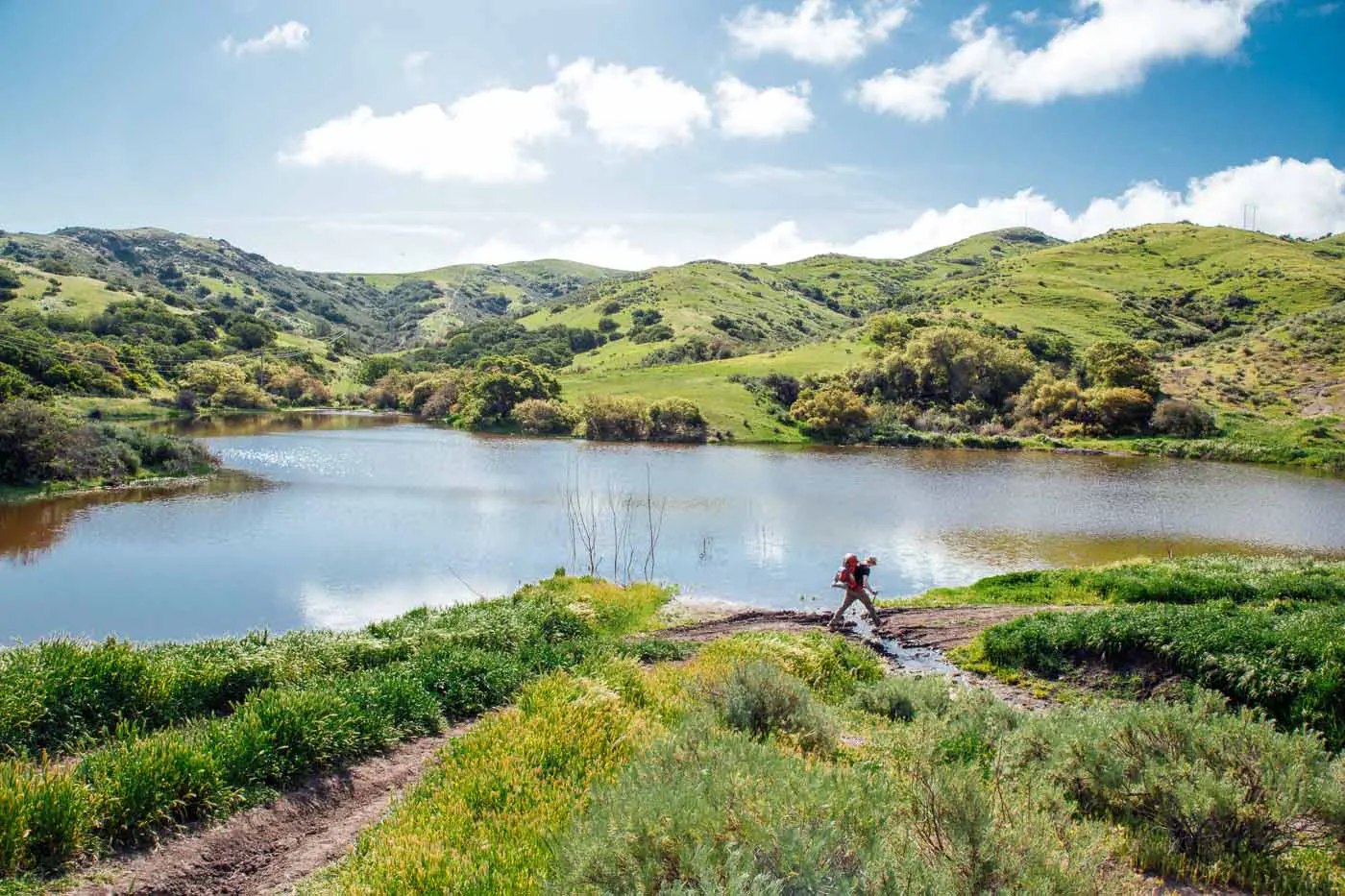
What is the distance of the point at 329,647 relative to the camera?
12.8 meters

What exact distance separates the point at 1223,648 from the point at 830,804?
12.7m

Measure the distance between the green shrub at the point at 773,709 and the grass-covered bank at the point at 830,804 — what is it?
0.09 feet

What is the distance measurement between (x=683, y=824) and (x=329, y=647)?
34.3 ft

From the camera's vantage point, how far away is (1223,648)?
1345 cm

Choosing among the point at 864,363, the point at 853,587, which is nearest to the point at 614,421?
the point at 864,363

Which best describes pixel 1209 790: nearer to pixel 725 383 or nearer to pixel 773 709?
pixel 773 709

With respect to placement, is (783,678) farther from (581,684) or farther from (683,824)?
(683,824)

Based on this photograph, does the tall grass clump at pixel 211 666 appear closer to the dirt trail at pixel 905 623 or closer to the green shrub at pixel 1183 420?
the dirt trail at pixel 905 623

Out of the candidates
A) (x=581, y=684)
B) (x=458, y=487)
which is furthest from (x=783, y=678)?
(x=458, y=487)

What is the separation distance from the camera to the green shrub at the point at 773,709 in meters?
8.55

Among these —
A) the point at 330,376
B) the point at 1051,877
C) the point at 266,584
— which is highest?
the point at 330,376

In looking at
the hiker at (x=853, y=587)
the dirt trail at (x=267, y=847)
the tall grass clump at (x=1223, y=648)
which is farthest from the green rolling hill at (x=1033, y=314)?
the dirt trail at (x=267, y=847)

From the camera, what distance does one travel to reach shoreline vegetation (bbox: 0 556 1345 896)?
4.49 metres

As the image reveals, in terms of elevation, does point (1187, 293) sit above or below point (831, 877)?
above
